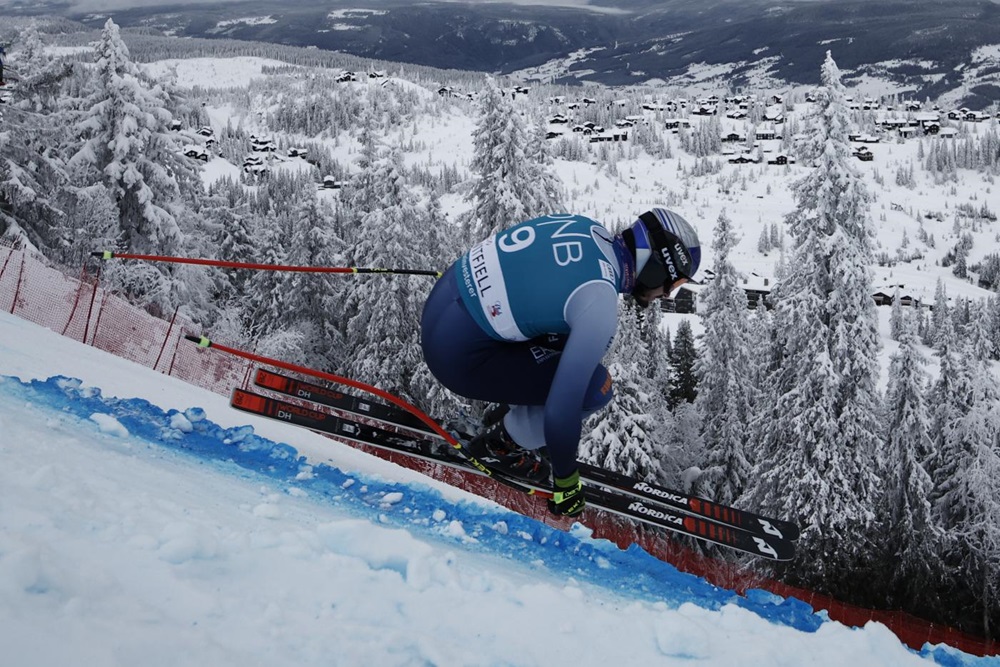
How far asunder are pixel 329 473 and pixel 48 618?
298cm

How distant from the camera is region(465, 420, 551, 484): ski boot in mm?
5582

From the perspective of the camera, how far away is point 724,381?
95.1ft

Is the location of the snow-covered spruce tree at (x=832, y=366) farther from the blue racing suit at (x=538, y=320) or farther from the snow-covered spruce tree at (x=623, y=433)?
the blue racing suit at (x=538, y=320)

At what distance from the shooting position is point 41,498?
3.38 m

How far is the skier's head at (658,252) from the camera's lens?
421 cm

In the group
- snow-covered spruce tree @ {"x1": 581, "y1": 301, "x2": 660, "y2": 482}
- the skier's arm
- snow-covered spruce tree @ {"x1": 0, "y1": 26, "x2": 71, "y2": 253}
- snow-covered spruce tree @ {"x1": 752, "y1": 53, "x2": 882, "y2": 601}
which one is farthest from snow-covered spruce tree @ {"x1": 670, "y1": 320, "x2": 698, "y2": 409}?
the skier's arm

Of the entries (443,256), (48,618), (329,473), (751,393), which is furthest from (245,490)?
(751,393)

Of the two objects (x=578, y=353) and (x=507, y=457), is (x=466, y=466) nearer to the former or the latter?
(x=507, y=457)

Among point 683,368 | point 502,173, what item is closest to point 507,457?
point 502,173

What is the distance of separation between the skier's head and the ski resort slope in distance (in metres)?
1.76

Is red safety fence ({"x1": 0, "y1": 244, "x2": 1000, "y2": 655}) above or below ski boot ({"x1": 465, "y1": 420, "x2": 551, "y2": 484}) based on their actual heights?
below

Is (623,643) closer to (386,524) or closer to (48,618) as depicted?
(386,524)

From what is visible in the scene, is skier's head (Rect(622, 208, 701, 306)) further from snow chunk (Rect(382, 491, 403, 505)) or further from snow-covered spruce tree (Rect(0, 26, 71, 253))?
snow-covered spruce tree (Rect(0, 26, 71, 253))

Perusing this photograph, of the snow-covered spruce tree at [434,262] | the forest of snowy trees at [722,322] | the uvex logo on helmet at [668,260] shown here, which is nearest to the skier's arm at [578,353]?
the uvex logo on helmet at [668,260]
